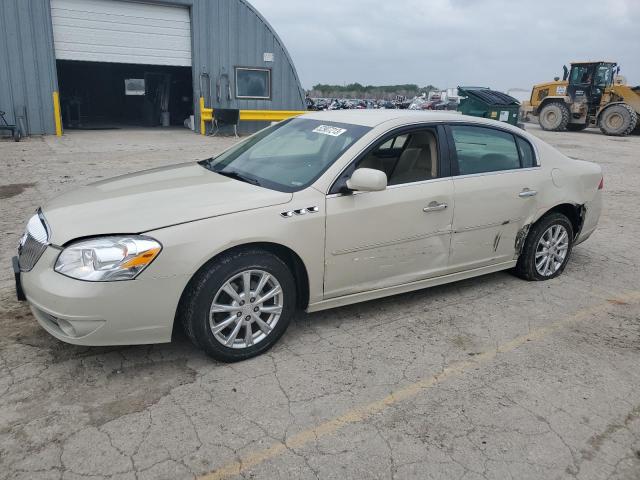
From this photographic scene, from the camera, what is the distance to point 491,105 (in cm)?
1959

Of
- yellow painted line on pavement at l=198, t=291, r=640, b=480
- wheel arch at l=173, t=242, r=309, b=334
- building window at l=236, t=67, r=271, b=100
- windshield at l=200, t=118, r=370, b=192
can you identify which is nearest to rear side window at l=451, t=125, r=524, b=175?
windshield at l=200, t=118, r=370, b=192

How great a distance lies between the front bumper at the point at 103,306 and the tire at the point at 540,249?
126 inches

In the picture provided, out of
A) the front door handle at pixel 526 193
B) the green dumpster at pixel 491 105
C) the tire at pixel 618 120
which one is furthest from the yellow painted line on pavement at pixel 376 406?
the tire at pixel 618 120

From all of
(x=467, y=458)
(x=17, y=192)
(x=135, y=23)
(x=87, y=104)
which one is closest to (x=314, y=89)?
(x=87, y=104)

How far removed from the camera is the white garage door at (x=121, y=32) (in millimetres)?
16359

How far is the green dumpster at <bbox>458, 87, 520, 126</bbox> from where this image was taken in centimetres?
1975

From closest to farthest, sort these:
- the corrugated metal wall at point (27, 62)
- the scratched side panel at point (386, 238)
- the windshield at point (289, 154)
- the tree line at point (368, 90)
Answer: the scratched side panel at point (386, 238), the windshield at point (289, 154), the corrugated metal wall at point (27, 62), the tree line at point (368, 90)

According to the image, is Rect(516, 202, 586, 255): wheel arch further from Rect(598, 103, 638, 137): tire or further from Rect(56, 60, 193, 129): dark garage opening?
Rect(598, 103, 638, 137): tire

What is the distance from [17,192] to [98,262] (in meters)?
6.35

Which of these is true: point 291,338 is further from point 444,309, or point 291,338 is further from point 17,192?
point 17,192

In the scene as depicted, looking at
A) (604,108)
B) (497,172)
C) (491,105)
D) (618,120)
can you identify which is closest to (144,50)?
(491,105)

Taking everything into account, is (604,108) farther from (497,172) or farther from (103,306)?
(103,306)

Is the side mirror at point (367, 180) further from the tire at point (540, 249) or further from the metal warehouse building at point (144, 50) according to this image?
the metal warehouse building at point (144, 50)

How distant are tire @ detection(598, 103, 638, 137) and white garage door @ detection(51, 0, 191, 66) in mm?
17797
